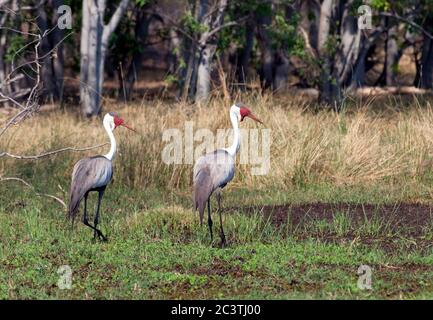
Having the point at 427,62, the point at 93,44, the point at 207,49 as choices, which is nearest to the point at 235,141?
the point at 93,44

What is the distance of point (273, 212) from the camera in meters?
12.2

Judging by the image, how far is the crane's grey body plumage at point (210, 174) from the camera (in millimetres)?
10570

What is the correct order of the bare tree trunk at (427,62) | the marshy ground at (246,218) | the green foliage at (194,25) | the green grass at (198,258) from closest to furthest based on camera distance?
the green grass at (198,258) < the marshy ground at (246,218) < the green foliage at (194,25) < the bare tree trunk at (427,62)

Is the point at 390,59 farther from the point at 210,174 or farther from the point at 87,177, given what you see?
the point at 87,177

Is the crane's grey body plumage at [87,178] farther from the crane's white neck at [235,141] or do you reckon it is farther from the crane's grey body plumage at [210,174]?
the crane's white neck at [235,141]

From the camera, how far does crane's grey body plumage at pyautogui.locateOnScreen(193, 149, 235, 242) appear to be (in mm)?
10570

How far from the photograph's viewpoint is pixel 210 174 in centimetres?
1069

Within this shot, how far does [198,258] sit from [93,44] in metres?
12.1

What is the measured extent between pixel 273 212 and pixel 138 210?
162 centimetres

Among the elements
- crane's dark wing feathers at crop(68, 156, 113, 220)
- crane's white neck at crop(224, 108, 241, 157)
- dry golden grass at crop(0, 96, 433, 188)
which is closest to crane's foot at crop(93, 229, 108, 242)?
crane's dark wing feathers at crop(68, 156, 113, 220)

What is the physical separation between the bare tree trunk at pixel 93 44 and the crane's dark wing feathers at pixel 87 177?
997cm

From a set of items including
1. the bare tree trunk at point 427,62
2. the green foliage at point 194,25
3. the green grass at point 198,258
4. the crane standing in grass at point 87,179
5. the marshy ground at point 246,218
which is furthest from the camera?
the bare tree trunk at point 427,62

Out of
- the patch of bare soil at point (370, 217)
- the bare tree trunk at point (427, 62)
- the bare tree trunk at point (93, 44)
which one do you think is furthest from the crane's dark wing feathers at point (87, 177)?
the bare tree trunk at point (427, 62)

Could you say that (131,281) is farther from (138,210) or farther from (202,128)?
(202,128)
